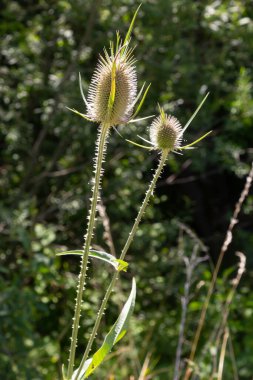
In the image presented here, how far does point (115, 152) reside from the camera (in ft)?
13.0

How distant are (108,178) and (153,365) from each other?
116 centimetres

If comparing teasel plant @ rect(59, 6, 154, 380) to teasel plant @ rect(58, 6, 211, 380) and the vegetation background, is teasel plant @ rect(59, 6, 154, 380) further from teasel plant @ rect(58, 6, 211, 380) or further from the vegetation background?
the vegetation background

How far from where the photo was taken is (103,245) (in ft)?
12.8

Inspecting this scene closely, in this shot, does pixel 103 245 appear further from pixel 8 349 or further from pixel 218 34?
pixel 218 34

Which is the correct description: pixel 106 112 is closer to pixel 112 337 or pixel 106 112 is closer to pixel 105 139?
pixel 105 139

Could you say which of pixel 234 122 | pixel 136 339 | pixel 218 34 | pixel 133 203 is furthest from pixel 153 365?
pixel 218 34

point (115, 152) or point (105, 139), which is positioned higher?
point (105, 139)

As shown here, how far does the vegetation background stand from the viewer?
377 cm

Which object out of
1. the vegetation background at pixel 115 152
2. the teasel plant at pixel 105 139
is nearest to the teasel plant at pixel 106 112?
the teasel plant at pixel 105 139

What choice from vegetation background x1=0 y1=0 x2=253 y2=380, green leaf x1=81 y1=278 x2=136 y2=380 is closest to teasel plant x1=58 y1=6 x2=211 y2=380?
green leaf x1=81 y1=278 x2=136 y2=380

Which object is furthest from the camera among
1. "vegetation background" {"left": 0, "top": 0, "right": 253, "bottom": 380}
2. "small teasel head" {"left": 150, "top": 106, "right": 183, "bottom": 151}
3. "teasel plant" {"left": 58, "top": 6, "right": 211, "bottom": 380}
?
"vegetation background" {"left": 0, "top": 0, "right": 253, "bottom": 380}

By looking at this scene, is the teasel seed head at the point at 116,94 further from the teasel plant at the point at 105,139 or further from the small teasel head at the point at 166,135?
the small teasel head at the point at 166,135

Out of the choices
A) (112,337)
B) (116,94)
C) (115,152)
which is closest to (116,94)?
(116,94)

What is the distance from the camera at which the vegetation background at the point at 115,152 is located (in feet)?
12.4
